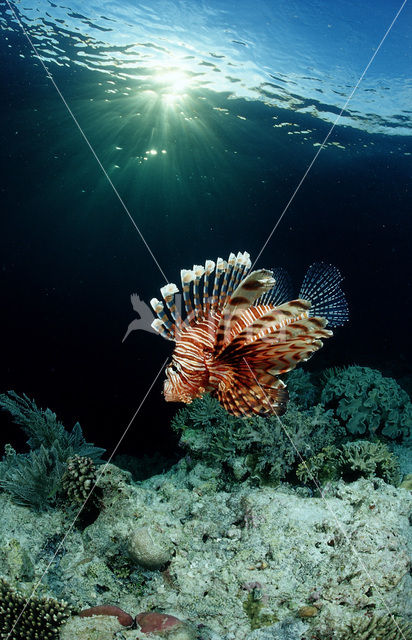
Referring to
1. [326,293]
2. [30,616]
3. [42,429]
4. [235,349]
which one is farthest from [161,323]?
[42,429]

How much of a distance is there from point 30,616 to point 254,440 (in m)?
2.58

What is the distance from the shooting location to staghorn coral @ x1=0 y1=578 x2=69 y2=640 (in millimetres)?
2543

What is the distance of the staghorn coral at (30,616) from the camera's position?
8.34ft

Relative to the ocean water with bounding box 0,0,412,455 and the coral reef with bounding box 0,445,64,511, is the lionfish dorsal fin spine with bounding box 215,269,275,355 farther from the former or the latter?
the ocean water with bounding box 0,0,412,455

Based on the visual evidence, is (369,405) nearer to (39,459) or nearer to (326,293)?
(326,293)

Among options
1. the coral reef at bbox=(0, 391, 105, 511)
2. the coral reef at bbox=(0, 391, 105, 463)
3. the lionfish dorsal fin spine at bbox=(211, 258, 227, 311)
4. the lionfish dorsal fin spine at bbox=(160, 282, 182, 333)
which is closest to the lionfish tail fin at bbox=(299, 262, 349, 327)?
the lionfish dorsal fin spine at bbox=(211, 258, 227, 311)

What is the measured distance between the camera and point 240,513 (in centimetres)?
341

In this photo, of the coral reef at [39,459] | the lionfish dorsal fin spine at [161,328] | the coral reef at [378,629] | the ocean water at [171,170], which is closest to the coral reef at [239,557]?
the coral reef at [378,629]

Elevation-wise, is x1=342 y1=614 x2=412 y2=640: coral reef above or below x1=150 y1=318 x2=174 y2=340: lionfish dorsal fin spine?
below

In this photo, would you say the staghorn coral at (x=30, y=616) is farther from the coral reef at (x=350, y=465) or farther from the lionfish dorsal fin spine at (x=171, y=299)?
the coral reef at (x=350, y=465)

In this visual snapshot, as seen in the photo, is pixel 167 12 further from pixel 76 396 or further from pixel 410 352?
pixel 410 352

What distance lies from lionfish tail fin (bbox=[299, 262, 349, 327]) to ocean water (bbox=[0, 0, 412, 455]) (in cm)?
329

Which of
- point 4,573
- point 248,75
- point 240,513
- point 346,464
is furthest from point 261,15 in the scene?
point 4,573

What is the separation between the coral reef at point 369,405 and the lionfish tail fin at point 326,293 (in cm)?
175
